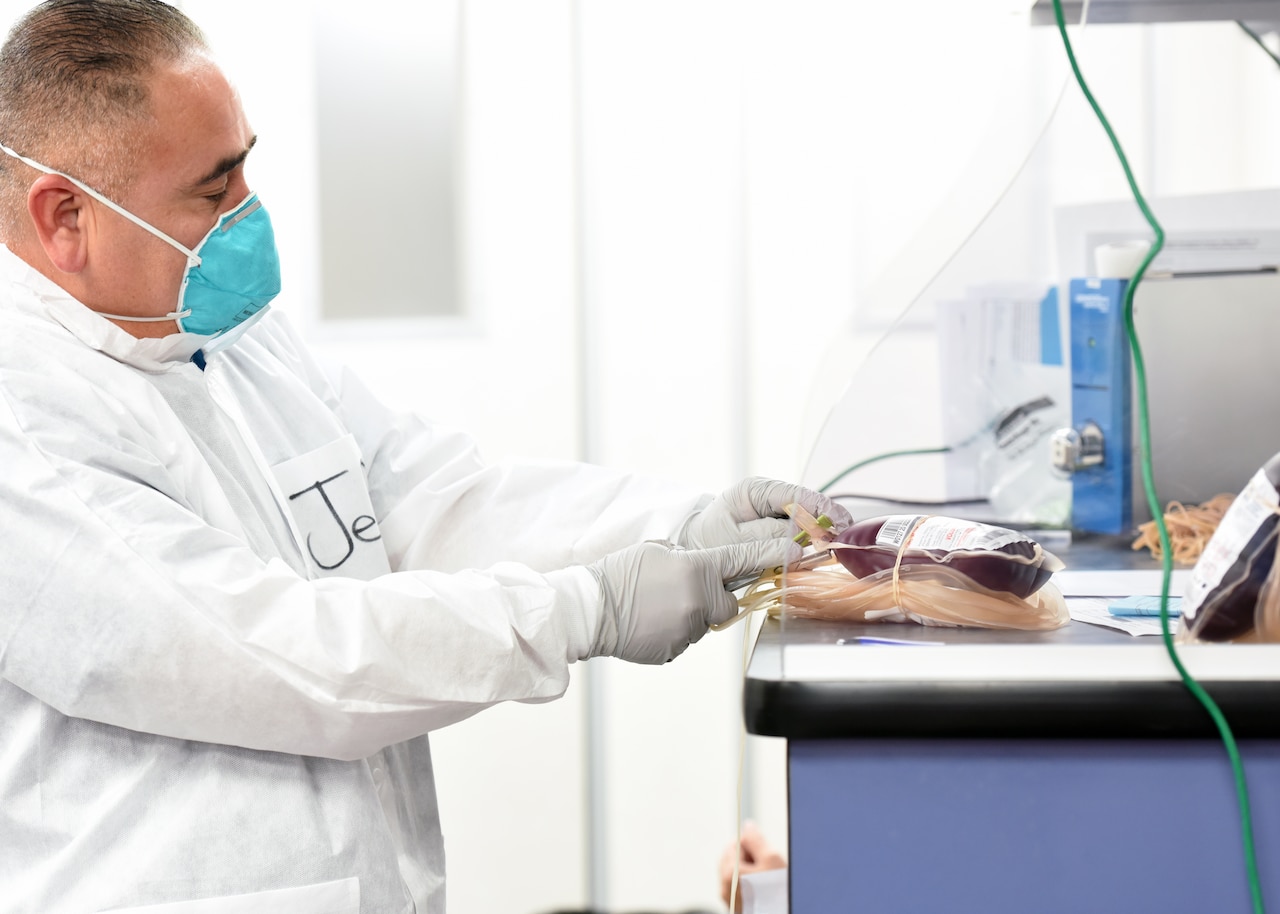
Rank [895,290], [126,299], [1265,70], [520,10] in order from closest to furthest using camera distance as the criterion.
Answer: [126,299] → [895,290] → [1265,70] → [520,10]

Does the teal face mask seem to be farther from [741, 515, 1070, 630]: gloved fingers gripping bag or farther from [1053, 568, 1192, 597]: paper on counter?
[1053, 568, 1192, 597]: paper on counter

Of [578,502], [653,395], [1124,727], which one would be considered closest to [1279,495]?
[1124,727]

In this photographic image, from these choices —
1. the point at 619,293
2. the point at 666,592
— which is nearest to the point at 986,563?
the point at 666,592

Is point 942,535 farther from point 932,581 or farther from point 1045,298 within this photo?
point 1045,298

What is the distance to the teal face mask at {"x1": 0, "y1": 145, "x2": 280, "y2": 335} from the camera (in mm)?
1174

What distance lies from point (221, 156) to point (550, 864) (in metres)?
1.81

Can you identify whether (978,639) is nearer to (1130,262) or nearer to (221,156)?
(1130,262)

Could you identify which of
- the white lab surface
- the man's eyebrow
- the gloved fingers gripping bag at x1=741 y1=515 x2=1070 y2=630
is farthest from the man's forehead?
the white lab surface

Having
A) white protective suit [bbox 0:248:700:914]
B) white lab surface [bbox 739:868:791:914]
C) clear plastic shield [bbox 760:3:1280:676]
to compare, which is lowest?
white lab surface [bbox 739:868:791:914]

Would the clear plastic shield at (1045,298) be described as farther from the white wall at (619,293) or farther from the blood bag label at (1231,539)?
the white wall at (619,293)

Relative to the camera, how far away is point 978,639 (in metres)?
0.89

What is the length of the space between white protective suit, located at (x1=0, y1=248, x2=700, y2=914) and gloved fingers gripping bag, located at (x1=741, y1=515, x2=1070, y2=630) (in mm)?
217

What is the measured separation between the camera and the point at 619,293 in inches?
96.9

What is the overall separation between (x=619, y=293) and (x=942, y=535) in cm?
157
